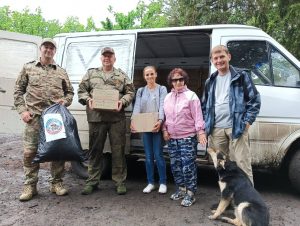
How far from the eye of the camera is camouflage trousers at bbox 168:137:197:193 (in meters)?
4.64

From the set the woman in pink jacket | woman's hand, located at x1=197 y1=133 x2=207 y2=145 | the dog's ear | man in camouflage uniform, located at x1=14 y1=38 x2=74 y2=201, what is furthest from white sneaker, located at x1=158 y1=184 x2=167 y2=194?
man in camouflage uniform, located at x1=14 y1=38 x2=74 y2=201

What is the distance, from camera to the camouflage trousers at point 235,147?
424cm

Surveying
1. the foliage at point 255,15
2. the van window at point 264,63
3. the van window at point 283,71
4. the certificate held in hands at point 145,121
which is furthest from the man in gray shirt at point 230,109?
the foliage at point 255,15

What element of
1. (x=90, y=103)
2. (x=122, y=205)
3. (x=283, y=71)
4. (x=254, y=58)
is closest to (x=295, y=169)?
(x=283, y=71)

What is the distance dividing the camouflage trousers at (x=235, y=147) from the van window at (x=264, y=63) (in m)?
1.14

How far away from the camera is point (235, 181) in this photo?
13.4ft

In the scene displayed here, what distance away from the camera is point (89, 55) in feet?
19.0

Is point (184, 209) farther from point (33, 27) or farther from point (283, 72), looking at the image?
point (33, 27)

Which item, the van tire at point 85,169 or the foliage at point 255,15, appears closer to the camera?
the van tire at point 85,169

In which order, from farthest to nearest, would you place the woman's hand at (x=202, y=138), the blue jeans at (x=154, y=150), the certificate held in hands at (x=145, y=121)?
the blue jeans at (x=154, y=150), the certificate held in hands at (x=145, y=121), the woman's hand at (x=202, y=138)

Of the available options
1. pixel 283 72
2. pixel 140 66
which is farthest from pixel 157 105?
pixel 140 66

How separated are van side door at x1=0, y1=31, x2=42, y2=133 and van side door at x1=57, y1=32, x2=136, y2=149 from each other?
1.78 m

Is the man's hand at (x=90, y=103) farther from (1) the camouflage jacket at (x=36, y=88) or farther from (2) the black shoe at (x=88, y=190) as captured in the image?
(2) the black shoe at (x=88, y=190)

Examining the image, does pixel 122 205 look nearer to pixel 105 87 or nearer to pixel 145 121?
pixel 145 121
